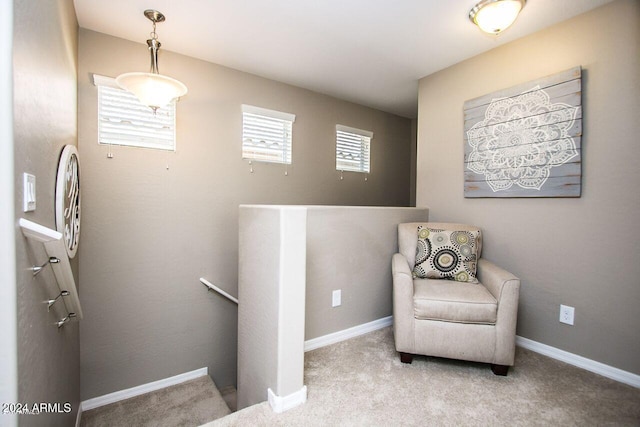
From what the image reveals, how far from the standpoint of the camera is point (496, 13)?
1888mm

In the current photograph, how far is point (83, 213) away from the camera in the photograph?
90.0 inches

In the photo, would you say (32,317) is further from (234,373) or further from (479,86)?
(479,86)

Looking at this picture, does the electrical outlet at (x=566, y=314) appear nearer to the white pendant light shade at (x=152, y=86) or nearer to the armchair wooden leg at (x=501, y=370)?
the armchair wooden leg at (x=501, y=370)

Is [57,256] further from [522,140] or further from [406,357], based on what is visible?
[522,140]

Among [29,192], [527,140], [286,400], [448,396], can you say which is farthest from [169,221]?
[527,140]

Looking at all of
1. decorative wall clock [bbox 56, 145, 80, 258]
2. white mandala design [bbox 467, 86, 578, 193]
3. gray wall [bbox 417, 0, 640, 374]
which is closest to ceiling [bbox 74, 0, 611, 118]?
gray wall [bbox 417, 0, 640, 374]

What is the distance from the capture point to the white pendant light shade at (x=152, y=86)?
6.07ft

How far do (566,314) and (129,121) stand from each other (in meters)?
3.70

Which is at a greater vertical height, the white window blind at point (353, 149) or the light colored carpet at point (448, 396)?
the white window blind at point (353, 149)

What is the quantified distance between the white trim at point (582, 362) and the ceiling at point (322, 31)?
240 centimetres

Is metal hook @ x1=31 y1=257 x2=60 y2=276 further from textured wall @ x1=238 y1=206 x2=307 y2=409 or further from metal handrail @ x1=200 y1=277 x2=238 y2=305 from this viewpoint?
metal handrail @ x1=200 y1=277 x2=238 y2=305

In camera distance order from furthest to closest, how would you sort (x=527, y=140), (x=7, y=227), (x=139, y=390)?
(x=139, y=390)
(x=527, y=140)
(x=7, y=227)

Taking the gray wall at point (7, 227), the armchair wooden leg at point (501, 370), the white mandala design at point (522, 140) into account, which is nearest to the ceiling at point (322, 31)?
the white mandala design at point (522, 140)

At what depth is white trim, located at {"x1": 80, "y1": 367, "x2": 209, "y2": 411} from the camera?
2.33m
